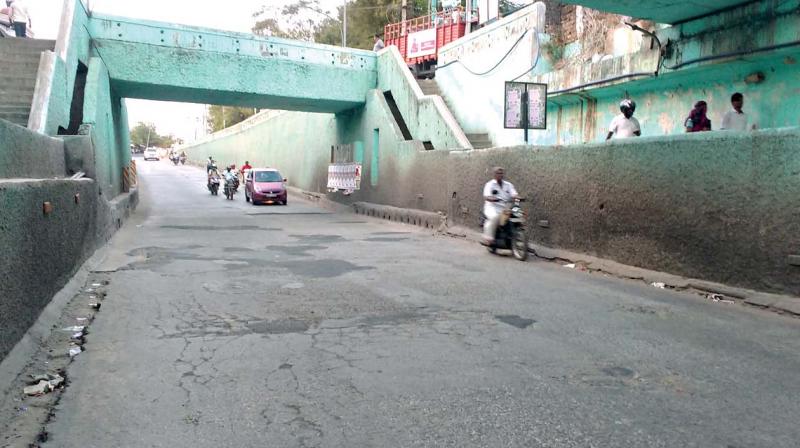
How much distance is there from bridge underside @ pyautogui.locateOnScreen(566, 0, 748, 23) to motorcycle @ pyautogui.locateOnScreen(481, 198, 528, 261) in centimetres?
391

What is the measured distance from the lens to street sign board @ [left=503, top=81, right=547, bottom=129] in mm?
13344

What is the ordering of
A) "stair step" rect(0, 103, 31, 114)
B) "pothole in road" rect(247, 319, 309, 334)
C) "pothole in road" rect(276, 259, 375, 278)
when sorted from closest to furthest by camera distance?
"pothole in road" rect(247, 319, 309, 334) → "pothole in road" rect(276, 259, 375, 278) → "stair step" rect(0, 103, 31, 114)

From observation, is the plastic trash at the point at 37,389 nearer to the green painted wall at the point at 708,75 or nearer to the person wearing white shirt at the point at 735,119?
the person wearing white shirt at the point at 735,119

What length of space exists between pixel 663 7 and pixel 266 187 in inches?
740

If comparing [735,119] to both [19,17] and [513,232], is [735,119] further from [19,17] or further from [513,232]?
[19,17]

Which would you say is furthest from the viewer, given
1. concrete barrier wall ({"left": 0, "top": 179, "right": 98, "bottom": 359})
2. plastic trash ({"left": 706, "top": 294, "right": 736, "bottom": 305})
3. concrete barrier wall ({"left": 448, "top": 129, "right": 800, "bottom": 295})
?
plastic trash ({"left": 706, "top": 294, "right": 736, "bottom": 305})

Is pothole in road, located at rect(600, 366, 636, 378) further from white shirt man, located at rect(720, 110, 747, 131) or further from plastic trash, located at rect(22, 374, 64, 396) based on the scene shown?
white shirt man, located at rect(720, 110, 747, 131)

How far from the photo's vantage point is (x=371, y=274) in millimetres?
8953

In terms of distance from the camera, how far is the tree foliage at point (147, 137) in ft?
411

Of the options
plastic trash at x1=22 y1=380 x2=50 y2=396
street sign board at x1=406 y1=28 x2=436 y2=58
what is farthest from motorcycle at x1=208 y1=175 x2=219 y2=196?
plastic trash at x1=22 y1=380 x2=50 y2=396

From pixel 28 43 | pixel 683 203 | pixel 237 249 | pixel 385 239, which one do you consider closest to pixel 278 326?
pixel 683 203

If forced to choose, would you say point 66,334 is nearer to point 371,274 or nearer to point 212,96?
point 371,274

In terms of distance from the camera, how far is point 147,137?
125 meters

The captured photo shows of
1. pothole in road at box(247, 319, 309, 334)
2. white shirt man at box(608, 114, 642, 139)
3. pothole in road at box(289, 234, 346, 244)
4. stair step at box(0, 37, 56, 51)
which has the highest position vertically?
stair step at box(0, 37, 56, 51)
